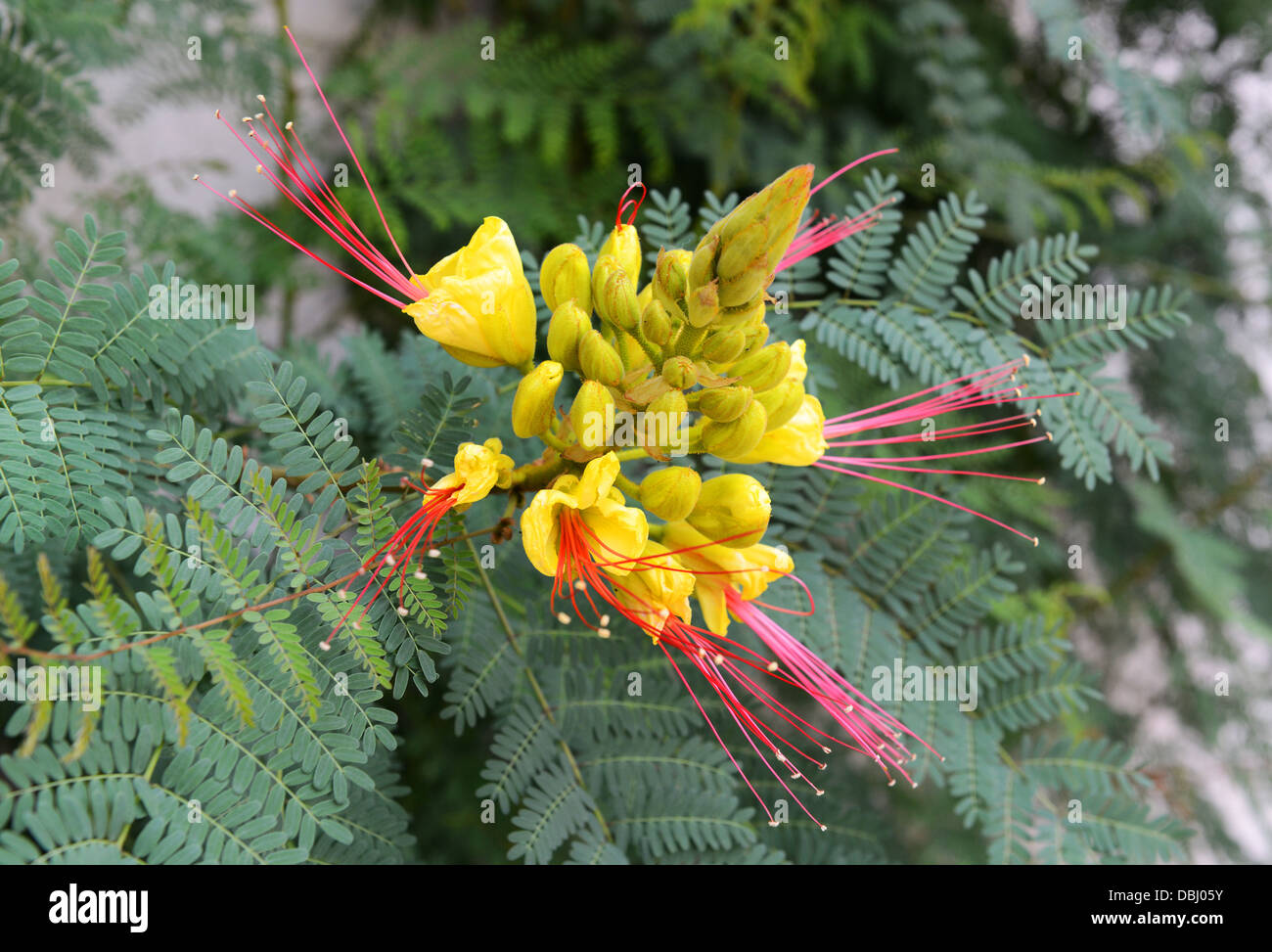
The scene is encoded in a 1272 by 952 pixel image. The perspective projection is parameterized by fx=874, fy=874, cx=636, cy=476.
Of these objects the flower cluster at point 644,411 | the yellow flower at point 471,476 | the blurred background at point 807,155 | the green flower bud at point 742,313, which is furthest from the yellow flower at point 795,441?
the blurred background at point 807,155

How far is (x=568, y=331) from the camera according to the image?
0.69 m

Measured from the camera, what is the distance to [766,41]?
143 centimetres

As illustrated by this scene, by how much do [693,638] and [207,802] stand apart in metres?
0.38

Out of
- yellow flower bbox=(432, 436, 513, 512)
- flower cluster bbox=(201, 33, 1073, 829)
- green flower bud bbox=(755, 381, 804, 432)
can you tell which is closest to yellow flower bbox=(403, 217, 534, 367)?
flower cluster bbox=(201, 33, 1073, 829)

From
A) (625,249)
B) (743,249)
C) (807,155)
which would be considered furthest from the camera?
(807,155)

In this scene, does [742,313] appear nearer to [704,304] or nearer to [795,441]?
[704,304]

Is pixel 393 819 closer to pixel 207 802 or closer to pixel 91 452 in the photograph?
pixel 207 802

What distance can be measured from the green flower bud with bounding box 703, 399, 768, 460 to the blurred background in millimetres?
489

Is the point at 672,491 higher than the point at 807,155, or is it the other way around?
the point at 807,155

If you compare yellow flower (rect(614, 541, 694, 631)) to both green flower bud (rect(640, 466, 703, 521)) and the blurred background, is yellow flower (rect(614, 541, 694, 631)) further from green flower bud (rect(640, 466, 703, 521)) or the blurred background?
the blurred background

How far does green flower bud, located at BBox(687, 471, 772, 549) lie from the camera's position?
2.28ft

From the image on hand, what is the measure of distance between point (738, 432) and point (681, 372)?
0.21ft

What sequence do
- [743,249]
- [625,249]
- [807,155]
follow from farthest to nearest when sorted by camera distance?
[807,155], [625,249], [743,249]

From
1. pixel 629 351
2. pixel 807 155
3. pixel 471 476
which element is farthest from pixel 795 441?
pixel 807 155
